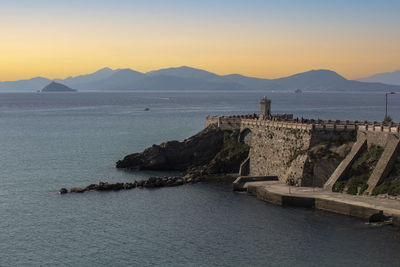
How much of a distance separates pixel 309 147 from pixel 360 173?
8305mm

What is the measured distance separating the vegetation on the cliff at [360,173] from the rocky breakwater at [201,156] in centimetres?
1897

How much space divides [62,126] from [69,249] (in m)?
115

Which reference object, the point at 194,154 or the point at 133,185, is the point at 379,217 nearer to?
the point at 133,185

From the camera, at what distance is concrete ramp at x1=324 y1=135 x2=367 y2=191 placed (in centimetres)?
5972

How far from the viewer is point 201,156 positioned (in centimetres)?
8094

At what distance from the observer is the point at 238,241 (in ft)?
157

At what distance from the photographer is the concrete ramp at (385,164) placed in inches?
2202

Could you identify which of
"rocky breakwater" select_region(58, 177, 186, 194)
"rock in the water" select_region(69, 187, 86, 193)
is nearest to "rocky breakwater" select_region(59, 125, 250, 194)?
"rocky breakwater" select_region(58, 177, 186, 194)

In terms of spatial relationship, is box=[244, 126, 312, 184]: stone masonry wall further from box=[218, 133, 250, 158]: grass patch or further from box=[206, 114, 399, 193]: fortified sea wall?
box=[218, 133, 250, 158]: grass patch

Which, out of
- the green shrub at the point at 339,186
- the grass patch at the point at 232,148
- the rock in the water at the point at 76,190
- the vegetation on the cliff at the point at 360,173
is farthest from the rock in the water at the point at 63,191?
the vegetation on the cliff at the point at 360,173

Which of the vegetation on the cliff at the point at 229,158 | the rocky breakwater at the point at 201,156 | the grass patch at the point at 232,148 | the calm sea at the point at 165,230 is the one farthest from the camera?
the grass patch at the point at 232,148

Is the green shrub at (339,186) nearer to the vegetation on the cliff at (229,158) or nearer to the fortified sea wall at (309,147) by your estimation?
the fortified sea wall at (309,147)

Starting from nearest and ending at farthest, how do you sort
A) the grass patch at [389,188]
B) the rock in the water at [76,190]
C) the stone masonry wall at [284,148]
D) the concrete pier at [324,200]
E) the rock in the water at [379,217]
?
the rock in the water at [379,217] < the concrete pier at [324,200] < the grass patch at [389,188] < the stone masonry wall at [284,148] < the rock in the water at [76,190]

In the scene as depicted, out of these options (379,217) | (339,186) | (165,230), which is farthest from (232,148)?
(379,217)
